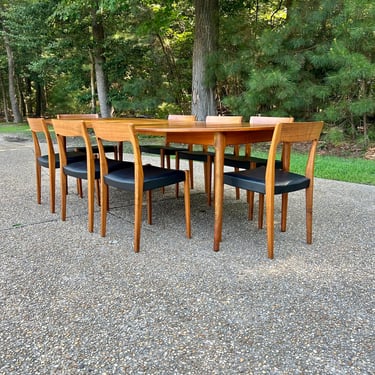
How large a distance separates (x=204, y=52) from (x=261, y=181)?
5943 mm

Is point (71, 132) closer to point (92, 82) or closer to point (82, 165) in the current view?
point (82, 165)

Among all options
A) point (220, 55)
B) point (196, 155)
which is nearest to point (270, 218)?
point (196, 155)

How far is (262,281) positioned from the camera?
1856 mm

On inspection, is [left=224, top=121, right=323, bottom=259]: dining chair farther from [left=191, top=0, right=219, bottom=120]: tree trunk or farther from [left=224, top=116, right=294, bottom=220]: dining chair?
[left=191, top=0, right=219, bottom=120]: tree trunk

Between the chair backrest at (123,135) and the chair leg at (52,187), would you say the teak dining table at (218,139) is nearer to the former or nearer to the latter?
the chair backrest at (123,135)

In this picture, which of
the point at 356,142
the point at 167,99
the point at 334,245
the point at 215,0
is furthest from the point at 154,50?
the point at 334,245

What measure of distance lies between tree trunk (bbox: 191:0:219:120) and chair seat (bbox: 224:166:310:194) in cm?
552

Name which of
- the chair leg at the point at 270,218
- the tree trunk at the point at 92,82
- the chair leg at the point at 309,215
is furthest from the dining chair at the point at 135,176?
→ the tree trunk at the point at 92,82

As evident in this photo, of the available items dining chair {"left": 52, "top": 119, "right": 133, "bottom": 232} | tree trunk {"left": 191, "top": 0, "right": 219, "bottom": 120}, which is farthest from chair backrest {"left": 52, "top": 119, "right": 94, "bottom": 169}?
tree trunk {"left": 191, "top": 0, "right": 219, "bottom": 120}

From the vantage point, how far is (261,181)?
2.19 metres

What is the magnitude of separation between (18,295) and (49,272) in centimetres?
25

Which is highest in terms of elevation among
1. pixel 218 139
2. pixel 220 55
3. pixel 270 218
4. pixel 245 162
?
pixel 220 55

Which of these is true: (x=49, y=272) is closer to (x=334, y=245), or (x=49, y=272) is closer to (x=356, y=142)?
(x=334, y=245)

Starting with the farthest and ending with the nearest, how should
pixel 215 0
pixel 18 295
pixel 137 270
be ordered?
pixel 215 0
pixel 137 270
pixel 18 295
